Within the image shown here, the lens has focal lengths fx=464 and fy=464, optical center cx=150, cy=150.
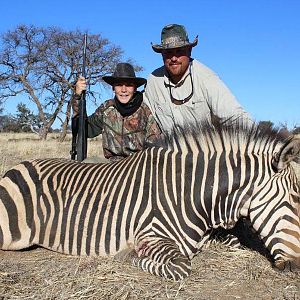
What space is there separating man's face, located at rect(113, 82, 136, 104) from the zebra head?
6.41 ft

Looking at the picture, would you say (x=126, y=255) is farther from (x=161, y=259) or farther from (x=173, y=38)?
(x=173, y=38)

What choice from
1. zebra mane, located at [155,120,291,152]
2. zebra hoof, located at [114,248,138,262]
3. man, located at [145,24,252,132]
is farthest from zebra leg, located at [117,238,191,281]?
man, located at [145,24,252,132]

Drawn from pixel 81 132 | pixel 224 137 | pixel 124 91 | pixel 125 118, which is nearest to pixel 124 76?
pixel 124 91

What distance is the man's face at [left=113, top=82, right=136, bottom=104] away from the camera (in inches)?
178

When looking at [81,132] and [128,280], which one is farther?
[81,132]

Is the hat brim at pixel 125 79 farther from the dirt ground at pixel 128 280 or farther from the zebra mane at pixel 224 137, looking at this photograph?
the dirt ground at pixel 128 280

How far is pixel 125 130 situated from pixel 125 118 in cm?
12

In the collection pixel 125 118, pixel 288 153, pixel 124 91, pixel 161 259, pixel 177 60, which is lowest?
pixel 161 259

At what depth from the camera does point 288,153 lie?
113 inches

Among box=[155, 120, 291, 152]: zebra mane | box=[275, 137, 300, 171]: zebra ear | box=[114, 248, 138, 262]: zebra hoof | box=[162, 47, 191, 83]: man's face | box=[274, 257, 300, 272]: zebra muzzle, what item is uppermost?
box=[162, 47, 191, 83]: man's face

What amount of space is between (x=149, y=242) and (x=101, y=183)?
605 mm

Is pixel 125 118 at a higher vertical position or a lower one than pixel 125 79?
lower

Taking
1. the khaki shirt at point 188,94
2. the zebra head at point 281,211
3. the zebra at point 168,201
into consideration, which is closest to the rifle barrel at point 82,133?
the khaki shirt at point 188,94

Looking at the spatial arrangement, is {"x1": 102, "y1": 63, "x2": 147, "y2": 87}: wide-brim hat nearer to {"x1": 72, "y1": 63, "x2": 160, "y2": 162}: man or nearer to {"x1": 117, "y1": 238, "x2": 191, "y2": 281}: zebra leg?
{"x1": 72, "y1": 63, "x2": 160, "y2": 162}: man
